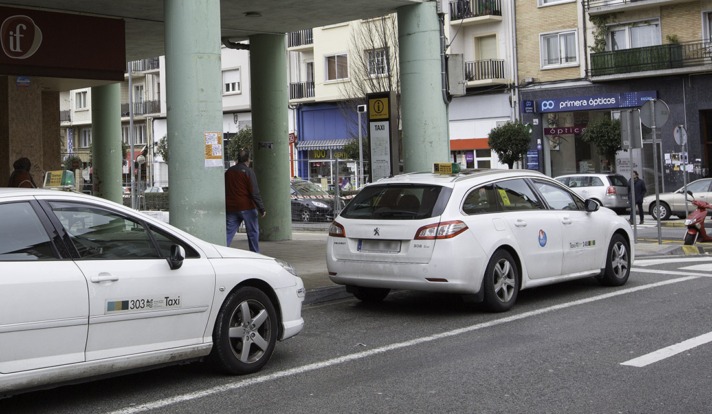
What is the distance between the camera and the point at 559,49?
38.5 metres

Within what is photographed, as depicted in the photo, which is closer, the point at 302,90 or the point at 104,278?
the point at 104,278

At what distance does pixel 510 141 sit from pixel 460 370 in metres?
30.9

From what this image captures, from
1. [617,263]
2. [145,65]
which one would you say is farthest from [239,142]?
[617,263]

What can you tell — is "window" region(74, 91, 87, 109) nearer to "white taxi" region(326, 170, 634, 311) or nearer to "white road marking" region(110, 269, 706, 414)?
"white taxi" region(326, 170, 634, 311)

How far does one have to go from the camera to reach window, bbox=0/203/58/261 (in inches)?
223

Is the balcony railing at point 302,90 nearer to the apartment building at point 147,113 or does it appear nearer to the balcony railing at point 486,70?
the apartment building at point 147,113

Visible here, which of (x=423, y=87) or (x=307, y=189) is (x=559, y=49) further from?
(x=423, y=87)

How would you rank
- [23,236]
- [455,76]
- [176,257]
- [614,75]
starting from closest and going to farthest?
[23,236]
[176,257]
[455,76]
[614,75]

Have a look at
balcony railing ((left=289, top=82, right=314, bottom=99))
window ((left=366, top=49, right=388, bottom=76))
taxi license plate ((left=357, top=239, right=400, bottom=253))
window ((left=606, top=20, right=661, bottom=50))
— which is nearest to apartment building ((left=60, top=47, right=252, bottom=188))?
balcony railing ((left=289, top=82, right=314, bottom=99))

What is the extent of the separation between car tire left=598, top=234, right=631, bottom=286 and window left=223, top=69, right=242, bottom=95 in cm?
4011

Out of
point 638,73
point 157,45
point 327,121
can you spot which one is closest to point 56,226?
point 157,45

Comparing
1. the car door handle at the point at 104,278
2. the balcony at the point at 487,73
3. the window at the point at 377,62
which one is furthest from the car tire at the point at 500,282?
the balcony at the point at 487,73

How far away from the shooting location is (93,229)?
626 centimetres

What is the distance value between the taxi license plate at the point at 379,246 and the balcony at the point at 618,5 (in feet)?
95.2
